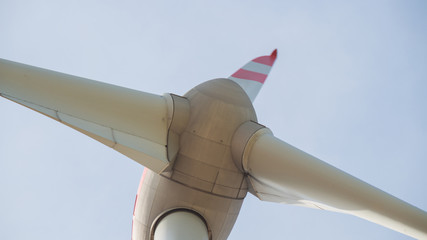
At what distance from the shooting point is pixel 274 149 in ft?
18.5

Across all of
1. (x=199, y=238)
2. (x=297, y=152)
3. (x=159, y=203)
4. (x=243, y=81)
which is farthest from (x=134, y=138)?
(x=243, y=81)

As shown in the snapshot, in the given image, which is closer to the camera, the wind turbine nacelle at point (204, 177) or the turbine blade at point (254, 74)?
the wind turbine nacelle at point (204, 177)

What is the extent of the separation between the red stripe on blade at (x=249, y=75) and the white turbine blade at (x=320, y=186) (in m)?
4.28

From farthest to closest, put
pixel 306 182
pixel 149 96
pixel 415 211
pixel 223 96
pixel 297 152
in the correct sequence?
1. pixel 223 96
2. pixel 149 96
3. pixel 297 152
4. pixel 306 182
5. pixel 415 211

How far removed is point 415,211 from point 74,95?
4439 millimetres

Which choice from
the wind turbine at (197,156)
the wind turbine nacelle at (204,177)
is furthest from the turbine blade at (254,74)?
the wind turbine nacelle at (204,177)

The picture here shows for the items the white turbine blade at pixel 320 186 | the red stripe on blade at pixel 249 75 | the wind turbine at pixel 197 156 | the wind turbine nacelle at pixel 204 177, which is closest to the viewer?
the white turbine blade at pixel 320 186

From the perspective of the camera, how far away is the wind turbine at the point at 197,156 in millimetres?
4957

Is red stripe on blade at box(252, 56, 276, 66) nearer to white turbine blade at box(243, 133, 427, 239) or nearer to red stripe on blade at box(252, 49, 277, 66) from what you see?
red stripe on blade at box(252, 49, 277, 66)

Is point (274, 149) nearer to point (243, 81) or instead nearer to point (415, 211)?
point (415, 211)

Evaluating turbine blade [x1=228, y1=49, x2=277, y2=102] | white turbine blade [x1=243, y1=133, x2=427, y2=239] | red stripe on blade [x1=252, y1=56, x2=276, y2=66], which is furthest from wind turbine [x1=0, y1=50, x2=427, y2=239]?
red stripe on blade [x1=252, y1=56, x2=276, y2=66]

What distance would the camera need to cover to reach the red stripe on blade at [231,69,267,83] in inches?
401

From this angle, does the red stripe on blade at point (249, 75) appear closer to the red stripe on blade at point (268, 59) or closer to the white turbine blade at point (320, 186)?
the red stripe on blade at point (268, 59)

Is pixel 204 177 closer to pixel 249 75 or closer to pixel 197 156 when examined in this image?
pixel 197 156
